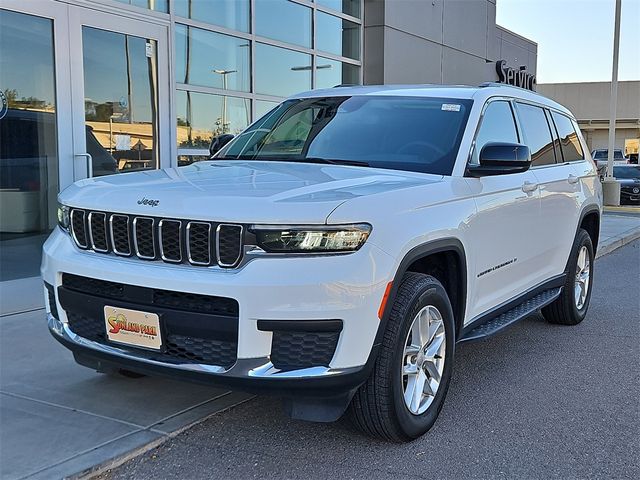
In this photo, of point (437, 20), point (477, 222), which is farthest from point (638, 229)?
point (477, 222)

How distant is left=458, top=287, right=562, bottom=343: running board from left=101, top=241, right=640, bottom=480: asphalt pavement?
406 millimetres

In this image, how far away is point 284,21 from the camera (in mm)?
11703

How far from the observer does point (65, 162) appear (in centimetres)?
749

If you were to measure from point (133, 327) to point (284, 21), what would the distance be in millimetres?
9319

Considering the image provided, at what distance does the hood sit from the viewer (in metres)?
3.10

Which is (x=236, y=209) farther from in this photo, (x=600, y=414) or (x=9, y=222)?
(x=9, y=222)

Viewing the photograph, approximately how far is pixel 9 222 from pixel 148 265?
468 centimetres

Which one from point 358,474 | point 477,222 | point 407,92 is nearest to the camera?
Answer: point 358,474

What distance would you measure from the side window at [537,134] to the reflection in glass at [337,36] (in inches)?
289

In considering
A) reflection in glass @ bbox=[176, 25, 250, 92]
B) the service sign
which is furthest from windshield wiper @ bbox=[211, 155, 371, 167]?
the service sign

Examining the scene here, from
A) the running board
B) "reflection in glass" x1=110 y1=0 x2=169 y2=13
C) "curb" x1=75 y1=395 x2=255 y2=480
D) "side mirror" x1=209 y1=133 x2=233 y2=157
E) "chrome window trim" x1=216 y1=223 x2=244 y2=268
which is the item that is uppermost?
"reflection in glass" x1=110 y1=0 x2=169 y2=13

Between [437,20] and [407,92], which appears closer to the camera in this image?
[407,92]

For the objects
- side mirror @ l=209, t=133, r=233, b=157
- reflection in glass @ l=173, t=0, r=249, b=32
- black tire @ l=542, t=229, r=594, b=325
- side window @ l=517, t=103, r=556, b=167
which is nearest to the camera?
side window @ l=517, t=103, r=556, b=167

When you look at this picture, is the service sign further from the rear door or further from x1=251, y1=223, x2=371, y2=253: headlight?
x1=251, y1=223, x2=371, y2=253: headlight
